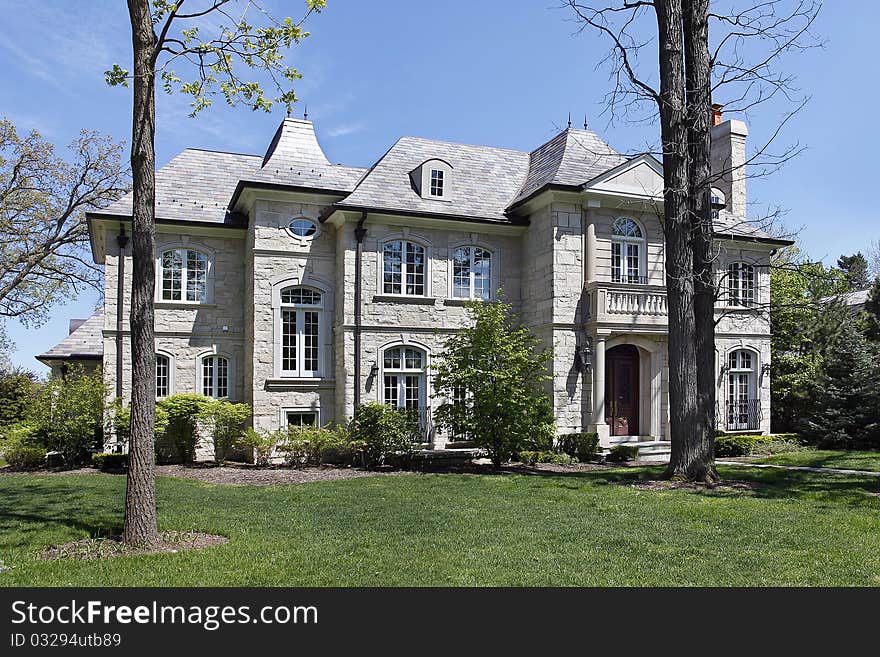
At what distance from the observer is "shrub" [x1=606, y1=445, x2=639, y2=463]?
58.3 ft

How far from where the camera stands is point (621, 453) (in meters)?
17.8

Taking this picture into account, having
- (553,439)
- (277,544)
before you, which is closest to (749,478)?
(553,439)

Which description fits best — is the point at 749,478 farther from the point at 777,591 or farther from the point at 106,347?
the point at 106,347

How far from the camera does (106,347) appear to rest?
1820cm

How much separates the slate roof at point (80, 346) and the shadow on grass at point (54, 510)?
13.8 m

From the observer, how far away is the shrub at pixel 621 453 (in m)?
17.8

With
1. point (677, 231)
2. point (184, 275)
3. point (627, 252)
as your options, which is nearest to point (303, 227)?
point (184, 275)

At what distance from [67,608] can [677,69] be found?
13.1 meters

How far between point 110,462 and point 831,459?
675 inches

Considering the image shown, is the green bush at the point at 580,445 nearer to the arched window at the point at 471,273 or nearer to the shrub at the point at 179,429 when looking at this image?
the arched window at the point at 471,273

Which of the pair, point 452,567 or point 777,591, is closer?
point 777,591

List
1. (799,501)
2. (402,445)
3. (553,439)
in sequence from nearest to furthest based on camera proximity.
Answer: (799,501) < (402,445) < (553,439)

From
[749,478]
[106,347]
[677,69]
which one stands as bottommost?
[749,478]

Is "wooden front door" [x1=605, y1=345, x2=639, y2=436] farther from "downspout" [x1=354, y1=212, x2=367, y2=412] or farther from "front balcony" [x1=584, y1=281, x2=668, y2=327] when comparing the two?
"downspout" [x1=354, y1=212, x2=367, y2=412]
